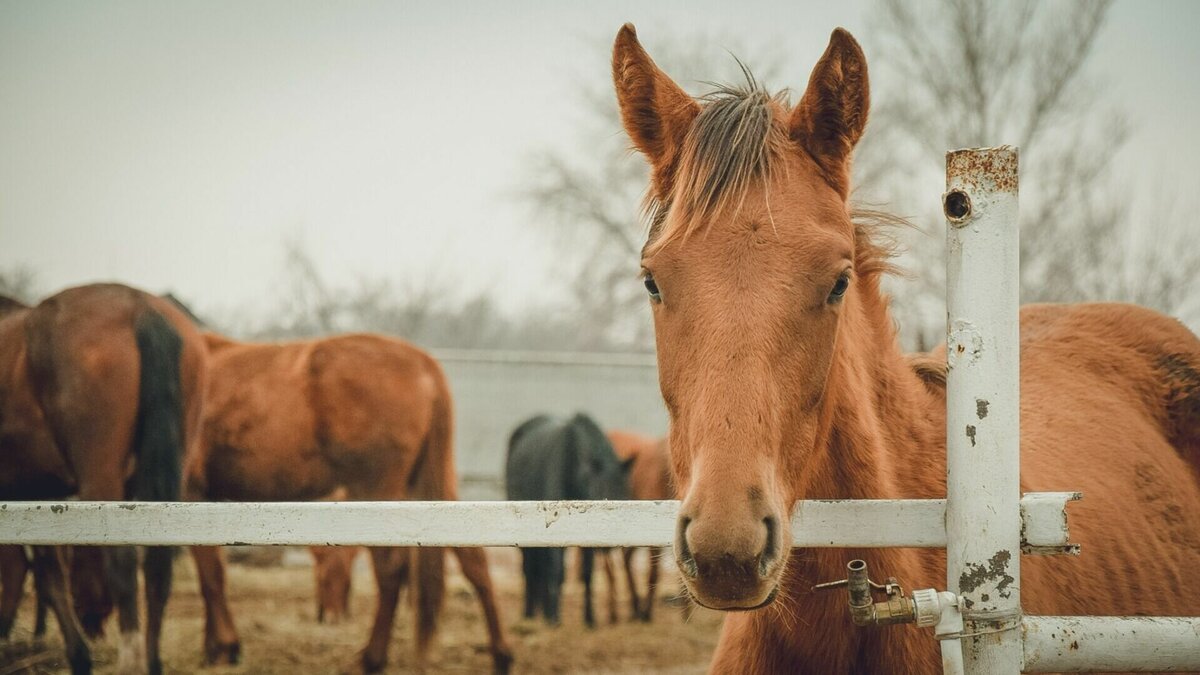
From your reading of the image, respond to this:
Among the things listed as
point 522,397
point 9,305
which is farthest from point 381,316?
point 9,305

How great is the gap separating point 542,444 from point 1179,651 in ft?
31.1

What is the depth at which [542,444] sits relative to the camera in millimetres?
11094

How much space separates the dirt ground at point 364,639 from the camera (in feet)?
21.5

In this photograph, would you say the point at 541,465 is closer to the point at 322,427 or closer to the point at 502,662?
the point at 322,427

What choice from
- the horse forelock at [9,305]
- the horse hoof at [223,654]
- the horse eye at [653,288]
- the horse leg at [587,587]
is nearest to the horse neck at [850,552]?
the horse eye at [653,288]

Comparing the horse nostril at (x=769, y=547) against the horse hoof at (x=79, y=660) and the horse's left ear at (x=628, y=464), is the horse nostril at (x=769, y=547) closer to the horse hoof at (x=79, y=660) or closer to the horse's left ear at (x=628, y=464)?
the horse hoof at (x=79, y=660)

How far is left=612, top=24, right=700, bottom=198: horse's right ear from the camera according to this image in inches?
89.3

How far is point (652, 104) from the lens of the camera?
7.63 ft

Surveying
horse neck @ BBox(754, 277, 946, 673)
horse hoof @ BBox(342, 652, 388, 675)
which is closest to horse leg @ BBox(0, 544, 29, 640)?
horse hoof @ BBox(342, 652, 388, 675)

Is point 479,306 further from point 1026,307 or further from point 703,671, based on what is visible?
point 1026,307

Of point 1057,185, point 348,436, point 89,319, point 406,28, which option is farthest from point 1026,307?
point 406,28

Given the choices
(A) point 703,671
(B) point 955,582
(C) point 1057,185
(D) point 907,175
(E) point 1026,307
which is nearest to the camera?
(B) point 955,582

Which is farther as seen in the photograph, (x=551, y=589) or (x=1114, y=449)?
(x=551, y=589)

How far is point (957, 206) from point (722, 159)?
1.67 feet
